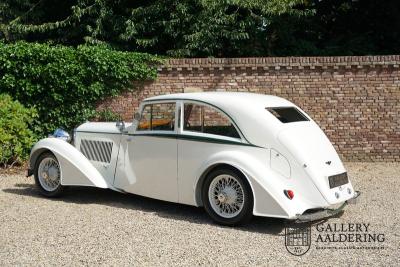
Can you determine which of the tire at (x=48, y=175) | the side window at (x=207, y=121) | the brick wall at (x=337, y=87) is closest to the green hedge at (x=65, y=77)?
the brick wall at (x=337, y=87)

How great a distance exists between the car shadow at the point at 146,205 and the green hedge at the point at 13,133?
1538 mm

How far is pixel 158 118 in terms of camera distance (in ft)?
24.1

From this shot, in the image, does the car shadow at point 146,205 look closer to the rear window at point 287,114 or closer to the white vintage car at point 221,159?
the white vintage car at point 221,159

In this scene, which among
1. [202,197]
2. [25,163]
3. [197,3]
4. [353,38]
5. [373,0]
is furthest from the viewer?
[373,0]

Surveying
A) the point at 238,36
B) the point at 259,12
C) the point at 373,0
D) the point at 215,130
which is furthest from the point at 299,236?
the point at 373,0

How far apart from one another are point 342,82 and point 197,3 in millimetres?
3911

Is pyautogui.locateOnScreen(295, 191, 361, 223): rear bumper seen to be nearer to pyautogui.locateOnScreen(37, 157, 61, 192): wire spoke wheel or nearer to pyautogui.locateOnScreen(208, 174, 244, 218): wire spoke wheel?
pyautogui.locateOnScreen(208, 174, 244, 218): wire spoke wheel

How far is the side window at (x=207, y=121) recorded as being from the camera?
6688mm

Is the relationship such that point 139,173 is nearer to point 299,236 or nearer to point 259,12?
point 299,236

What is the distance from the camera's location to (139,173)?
7.32 metres

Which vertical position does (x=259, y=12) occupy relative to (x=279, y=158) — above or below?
above

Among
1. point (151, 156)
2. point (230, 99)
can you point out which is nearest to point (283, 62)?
point (230, 99)

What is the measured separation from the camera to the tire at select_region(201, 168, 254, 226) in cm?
627

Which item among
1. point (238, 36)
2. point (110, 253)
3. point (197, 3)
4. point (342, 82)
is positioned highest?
point (197, 3)
